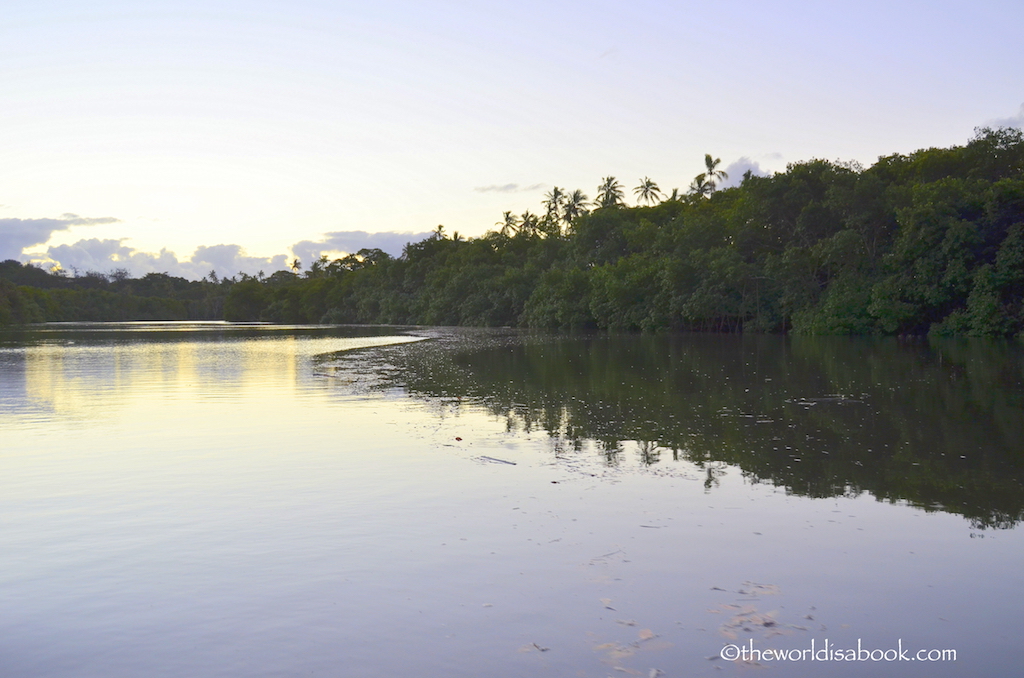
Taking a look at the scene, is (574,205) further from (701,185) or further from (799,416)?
(799,416)

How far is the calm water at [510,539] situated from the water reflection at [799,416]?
9 centimetres

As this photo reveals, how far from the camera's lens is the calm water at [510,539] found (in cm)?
429

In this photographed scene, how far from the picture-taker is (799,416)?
1300 centimetres

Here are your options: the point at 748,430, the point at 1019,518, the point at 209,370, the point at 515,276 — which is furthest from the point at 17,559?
the point at 515,276

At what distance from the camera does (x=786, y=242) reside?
2159 inches

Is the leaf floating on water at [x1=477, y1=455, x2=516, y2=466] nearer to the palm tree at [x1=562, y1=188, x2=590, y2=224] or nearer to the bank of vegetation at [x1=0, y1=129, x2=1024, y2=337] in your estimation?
the bank of vegetation at [x1=0, y1=129, x2=1024, y2=337]

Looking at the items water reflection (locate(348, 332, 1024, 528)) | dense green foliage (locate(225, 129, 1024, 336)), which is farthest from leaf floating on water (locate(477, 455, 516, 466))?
dense green foliage (locate(225, 129, 1024, 336))

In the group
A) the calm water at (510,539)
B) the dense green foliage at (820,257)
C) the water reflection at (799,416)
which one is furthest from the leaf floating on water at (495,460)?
the dense green foliage at (820,257)

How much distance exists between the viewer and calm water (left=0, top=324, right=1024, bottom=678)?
14.1 ft

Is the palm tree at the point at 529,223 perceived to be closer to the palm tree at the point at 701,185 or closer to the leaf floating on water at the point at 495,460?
the palm tree at the point at 701,185

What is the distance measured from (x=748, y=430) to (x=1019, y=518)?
196 inches

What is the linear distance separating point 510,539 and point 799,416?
8186mm

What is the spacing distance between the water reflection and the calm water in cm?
9

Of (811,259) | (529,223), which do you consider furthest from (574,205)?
(811,259)
